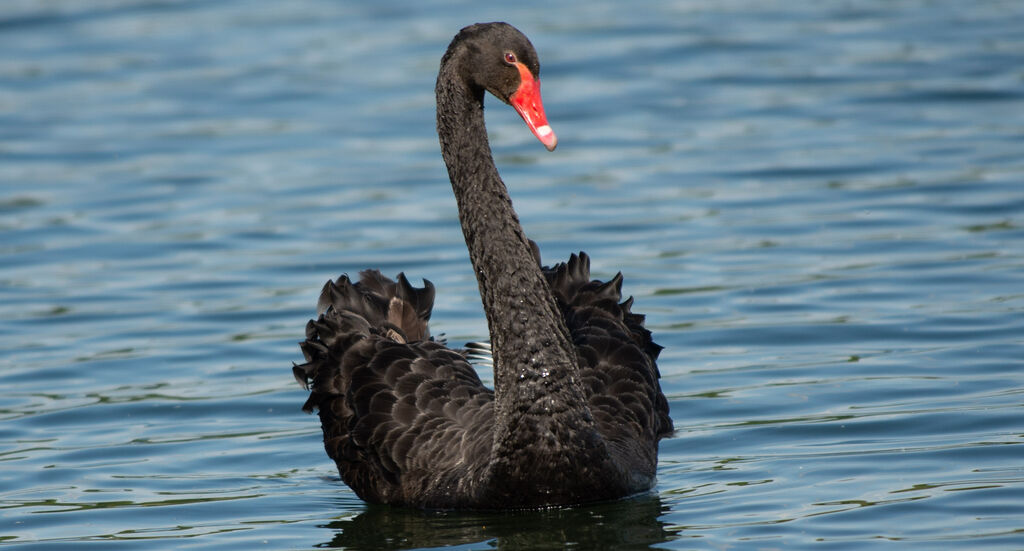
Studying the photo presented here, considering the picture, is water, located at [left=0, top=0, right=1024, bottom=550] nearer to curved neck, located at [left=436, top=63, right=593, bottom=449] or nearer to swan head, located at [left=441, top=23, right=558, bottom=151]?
curved neck, located at [left=436, top=63, right=593, bottom=449]

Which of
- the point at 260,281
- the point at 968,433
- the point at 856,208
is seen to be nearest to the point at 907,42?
the point at 856,208

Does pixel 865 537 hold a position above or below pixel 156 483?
below

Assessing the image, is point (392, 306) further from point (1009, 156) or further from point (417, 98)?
point (417, 98)

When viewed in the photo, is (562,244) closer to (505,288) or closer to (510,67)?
(505,288)

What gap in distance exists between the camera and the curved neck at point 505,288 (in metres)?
6.48

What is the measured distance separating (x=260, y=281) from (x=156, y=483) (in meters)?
3.76

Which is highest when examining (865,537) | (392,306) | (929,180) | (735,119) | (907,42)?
(907,42)

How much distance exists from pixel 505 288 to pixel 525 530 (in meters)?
0.96

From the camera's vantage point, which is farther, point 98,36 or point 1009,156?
point 98,36

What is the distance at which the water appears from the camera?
274 inches

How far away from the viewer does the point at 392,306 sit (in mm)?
7953

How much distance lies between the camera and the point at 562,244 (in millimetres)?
11570

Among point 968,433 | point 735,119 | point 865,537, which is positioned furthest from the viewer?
point 735,119

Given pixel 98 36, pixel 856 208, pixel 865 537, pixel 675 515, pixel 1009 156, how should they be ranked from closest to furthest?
pixel 865 537 → pixel 675 515 → pixel 856 208 → pixel 1009 156 → pixel 98 36
